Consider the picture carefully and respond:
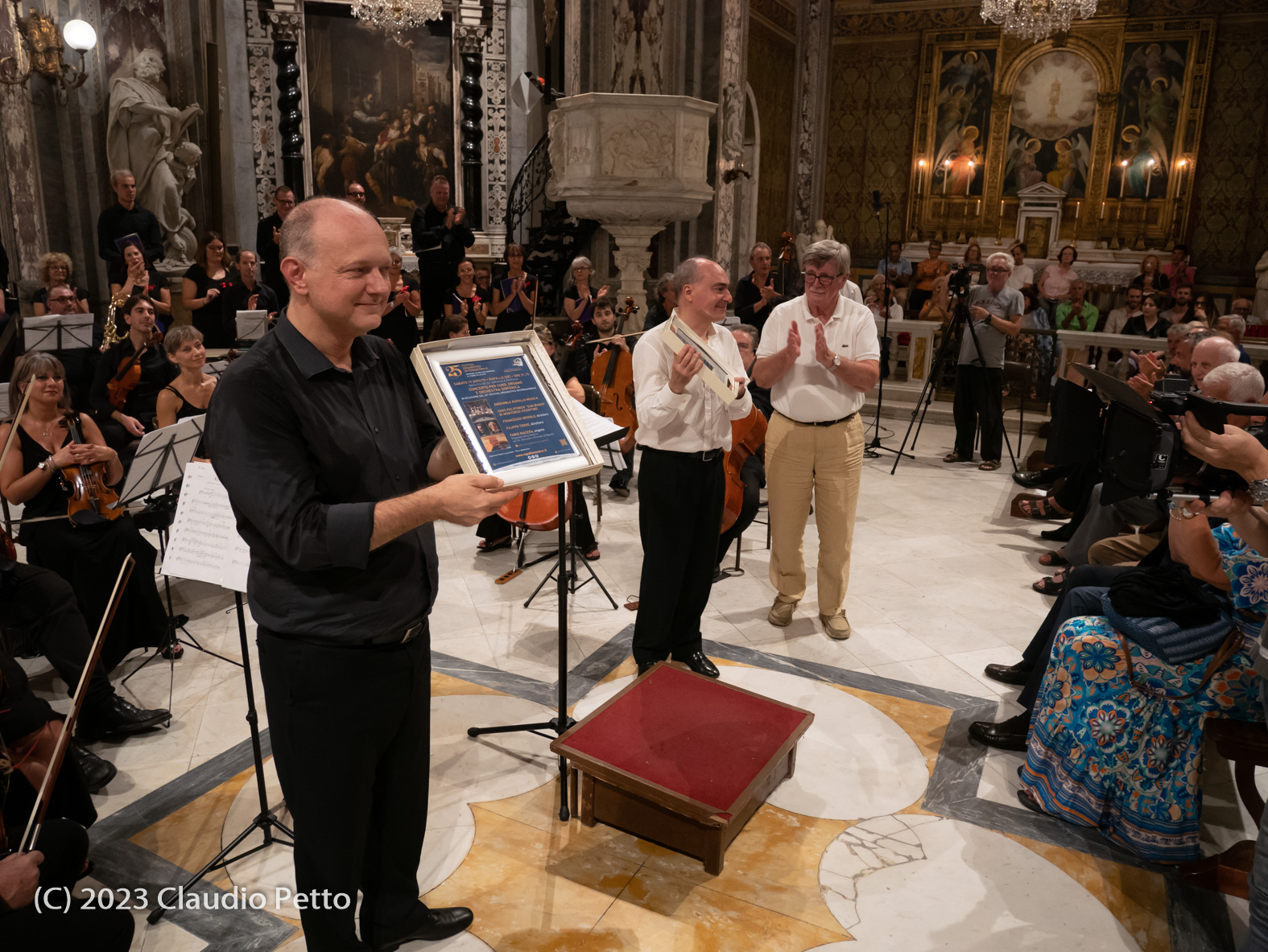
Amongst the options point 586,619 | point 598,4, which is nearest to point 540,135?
point 598,4

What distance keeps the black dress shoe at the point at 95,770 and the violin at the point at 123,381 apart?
289cm

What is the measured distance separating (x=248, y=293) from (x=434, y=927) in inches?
260

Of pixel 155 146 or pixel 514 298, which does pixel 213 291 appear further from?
pixel 155 146

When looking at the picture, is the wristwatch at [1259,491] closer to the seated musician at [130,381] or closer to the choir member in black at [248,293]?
the seated musician at [130,381]

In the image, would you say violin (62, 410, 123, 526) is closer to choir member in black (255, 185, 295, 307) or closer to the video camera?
the video camera

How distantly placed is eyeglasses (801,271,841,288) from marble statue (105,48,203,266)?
8.19m

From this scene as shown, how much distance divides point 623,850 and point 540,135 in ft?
41.2

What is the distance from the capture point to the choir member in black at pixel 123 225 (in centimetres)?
777

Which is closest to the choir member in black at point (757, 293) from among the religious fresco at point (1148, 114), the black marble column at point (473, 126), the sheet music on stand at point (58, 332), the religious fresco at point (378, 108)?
the sheet music on stand at point (58, 332)

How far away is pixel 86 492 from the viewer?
12.8ft

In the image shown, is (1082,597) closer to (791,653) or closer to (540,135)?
(791,653)

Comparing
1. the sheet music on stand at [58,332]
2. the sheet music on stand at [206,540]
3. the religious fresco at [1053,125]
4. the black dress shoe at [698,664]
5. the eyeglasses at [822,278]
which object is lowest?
the black dress shoe at [698,664]

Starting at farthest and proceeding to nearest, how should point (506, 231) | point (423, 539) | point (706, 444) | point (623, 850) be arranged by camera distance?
point (506, 231) < point (706, 444) < point (623, 850) < point (423, 539)

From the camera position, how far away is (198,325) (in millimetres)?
7699
